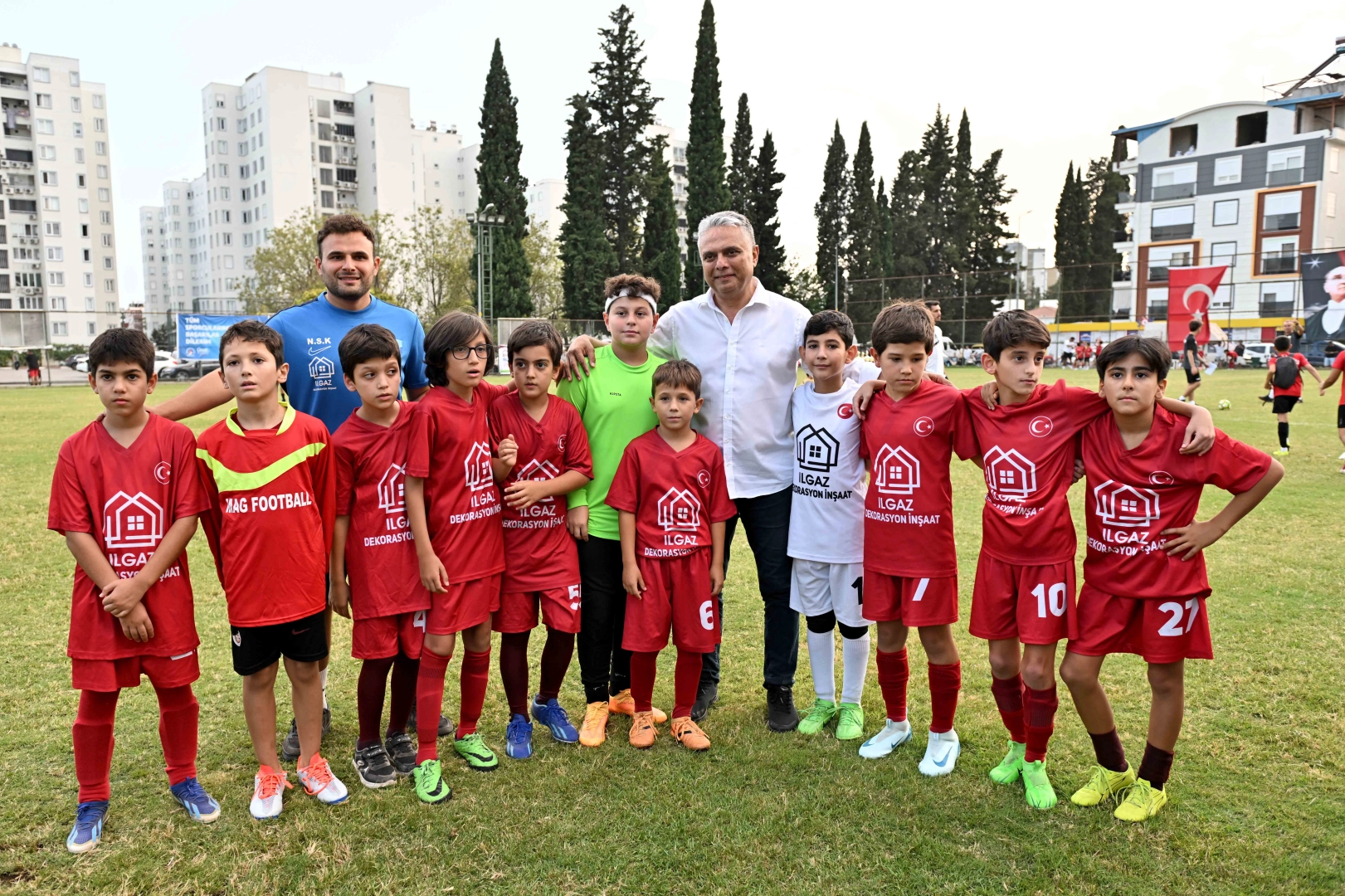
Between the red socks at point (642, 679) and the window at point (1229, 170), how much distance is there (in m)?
54.1

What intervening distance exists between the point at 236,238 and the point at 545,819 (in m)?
74.9

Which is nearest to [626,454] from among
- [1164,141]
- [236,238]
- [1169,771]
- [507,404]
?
[507,404]

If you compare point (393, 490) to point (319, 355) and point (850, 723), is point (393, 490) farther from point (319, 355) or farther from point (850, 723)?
point (850, 723)

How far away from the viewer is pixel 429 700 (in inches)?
132

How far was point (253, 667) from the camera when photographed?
3.09 meters

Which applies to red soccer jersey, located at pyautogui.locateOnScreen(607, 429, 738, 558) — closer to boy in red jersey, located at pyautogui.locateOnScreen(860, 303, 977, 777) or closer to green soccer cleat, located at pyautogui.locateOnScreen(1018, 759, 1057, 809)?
boy in red jersey, located at pyautogui.locateOnScreen(860, 303, 977, 777)

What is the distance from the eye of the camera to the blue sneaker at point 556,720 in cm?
375

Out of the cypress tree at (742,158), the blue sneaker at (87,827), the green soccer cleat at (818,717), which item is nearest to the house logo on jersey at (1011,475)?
the green soccer cleat at (818,717)

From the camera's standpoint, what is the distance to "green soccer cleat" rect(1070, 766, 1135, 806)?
10.1ft

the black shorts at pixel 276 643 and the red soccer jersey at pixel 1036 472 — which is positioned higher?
the red soccer jersey at pixel 1036 472

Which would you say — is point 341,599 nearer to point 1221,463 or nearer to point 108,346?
point 108,346

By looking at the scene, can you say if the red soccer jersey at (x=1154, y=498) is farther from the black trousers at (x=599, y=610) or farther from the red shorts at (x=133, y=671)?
the red shorts at (x=133, y=671)

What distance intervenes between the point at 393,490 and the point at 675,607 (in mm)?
1303

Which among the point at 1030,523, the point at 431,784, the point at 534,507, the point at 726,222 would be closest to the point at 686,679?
the point at 534,507
